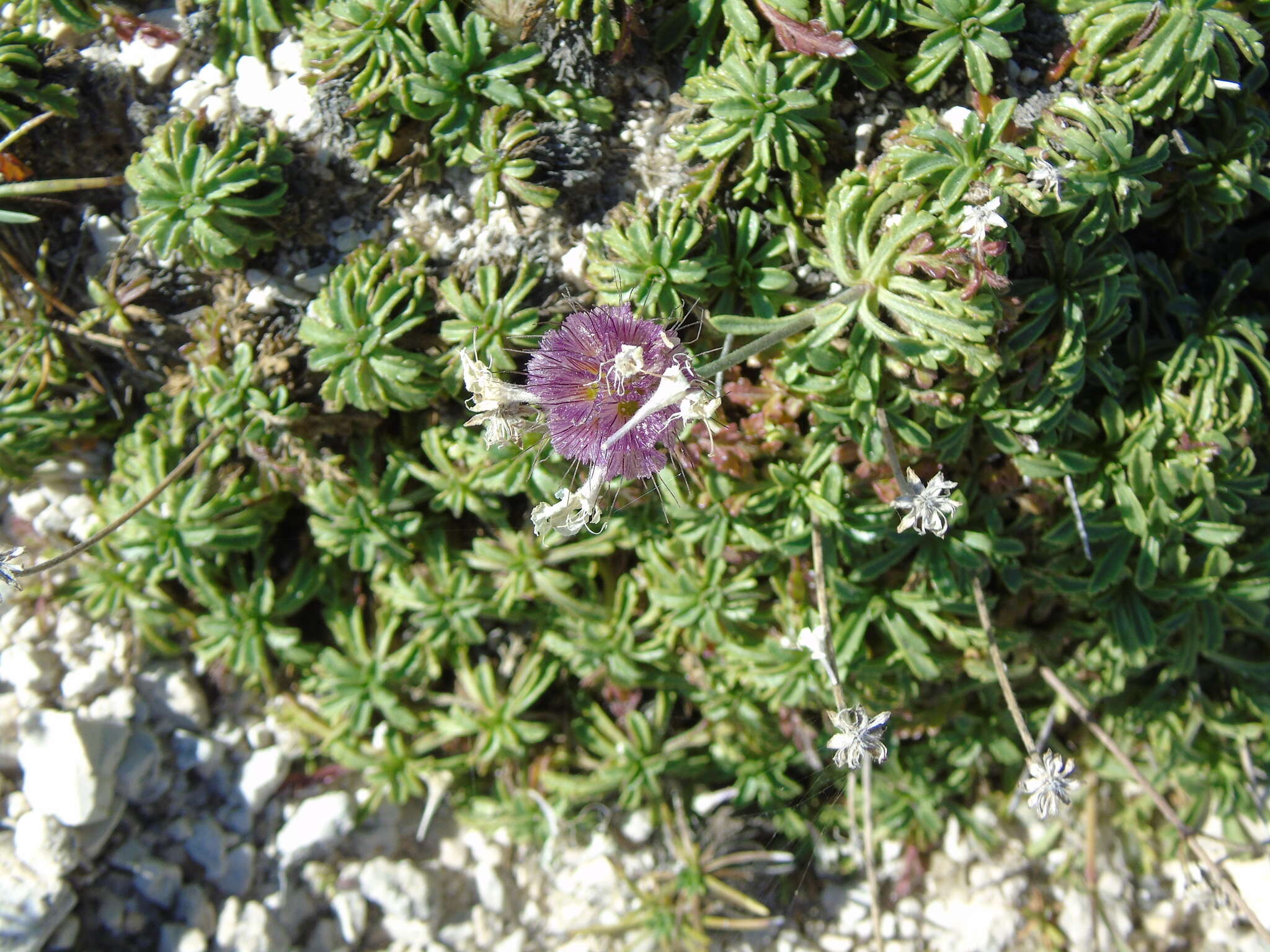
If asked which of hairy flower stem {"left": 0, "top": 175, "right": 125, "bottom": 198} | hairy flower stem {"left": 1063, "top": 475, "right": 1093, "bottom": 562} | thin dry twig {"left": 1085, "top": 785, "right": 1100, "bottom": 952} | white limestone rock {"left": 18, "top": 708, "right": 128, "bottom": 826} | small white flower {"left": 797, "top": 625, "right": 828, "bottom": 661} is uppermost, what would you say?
hairy flower stem {"left": 0, "top": 175, "right": 125, "bottom": 198}

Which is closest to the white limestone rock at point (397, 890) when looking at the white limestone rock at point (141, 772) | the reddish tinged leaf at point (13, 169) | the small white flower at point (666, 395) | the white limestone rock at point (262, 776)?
the white limestone rock at point (262, 776)

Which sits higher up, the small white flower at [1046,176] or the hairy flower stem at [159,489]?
the small white flower at [1046,176]

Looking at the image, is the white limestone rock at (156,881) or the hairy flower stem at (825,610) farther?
the white limestone rock at (156,881)

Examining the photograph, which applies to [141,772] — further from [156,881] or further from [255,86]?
[255,86]

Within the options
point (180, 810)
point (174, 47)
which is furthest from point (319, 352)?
point (180, 810)

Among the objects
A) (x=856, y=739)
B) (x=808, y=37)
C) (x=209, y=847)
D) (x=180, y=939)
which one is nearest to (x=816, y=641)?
(x=856, y=739)

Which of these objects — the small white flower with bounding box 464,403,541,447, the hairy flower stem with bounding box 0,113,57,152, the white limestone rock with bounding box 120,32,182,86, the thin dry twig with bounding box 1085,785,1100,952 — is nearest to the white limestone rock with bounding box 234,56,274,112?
the white limestone rock with bounding box 120,32,182,86

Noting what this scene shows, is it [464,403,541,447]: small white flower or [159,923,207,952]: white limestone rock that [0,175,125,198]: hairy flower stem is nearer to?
[464,403,541,447]: small white flower

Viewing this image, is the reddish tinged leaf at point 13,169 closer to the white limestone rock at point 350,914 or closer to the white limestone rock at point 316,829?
the white limestone rock at point 316,829
